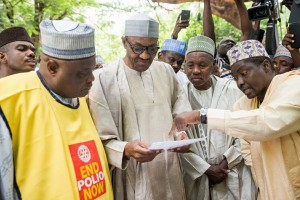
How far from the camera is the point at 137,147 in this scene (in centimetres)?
206

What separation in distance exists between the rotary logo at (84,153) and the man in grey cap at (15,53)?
1.74 m

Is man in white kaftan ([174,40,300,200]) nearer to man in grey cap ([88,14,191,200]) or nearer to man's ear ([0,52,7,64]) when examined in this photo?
man in grey cap ([88,14,191,200])

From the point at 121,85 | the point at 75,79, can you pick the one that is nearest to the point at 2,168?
the point at 75,79

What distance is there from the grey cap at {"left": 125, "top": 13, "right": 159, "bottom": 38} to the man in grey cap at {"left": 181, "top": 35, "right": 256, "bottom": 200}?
952 millimetres

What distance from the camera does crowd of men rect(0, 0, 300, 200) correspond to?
1.63 meters

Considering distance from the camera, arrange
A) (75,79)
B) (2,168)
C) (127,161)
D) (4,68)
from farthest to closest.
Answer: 1. (4,68)
2. (127,161)
3. (75,79)
4. (2,168)

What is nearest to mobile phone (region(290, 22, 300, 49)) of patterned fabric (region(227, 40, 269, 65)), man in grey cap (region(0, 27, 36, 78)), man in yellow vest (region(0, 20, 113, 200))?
patterned fabric (region(227, 40, 269, 65))

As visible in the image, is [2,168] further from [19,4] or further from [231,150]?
[19,4]

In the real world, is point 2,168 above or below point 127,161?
above

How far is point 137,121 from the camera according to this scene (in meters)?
2.40

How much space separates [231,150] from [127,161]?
119 centimetres

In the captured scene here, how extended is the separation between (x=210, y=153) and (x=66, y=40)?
180 centimetres

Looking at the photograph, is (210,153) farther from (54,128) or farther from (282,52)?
(282,52)

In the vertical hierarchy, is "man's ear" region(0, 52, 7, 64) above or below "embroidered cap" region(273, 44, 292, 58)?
above
